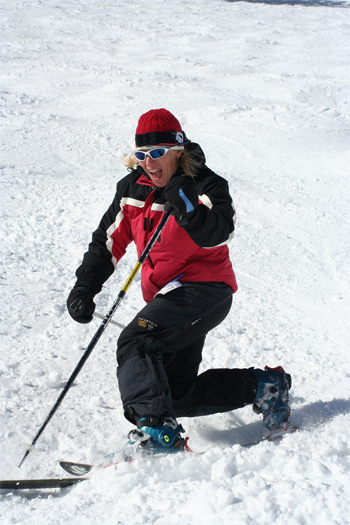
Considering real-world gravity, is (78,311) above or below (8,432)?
above

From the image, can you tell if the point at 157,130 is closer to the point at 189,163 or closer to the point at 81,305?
the point at 189,163

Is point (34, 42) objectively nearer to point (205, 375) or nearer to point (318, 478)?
point (205, 375)

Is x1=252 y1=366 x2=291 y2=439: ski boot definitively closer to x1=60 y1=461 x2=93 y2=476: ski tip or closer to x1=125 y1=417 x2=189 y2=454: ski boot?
x1=125 y1=417 x2=189 y2=454: ski boot

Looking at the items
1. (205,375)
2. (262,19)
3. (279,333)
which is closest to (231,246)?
(279,333)

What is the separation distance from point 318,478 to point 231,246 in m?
3.21

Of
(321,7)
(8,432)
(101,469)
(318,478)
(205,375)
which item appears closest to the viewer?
(318,478)

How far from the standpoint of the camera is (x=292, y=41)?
1226 cm

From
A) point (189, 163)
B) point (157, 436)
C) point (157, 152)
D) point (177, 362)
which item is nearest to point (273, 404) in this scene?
point (177, 362)

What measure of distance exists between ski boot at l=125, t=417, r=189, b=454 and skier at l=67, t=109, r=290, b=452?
0.10m

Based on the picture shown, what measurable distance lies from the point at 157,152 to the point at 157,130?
0.12 metres

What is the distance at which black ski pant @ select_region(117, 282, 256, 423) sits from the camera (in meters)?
2.29

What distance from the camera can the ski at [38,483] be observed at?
7.06 ft

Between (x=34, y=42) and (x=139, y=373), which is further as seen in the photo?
(x=34, y=42)

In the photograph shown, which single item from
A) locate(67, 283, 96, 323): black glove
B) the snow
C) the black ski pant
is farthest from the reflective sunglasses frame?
the snow
